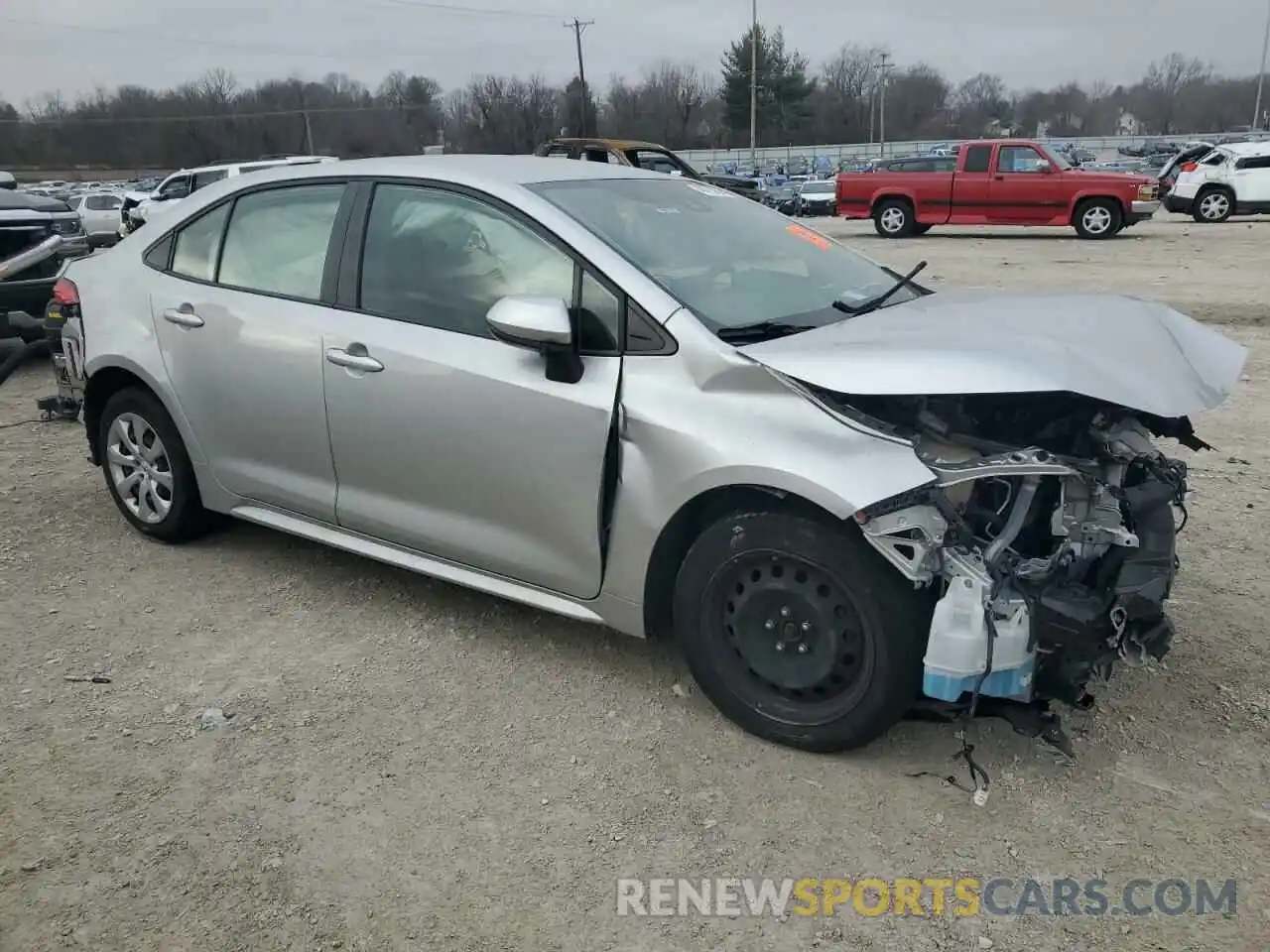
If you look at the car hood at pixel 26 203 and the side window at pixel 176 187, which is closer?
the car hood at pixel 26 203

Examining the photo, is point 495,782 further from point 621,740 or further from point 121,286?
point 121,286

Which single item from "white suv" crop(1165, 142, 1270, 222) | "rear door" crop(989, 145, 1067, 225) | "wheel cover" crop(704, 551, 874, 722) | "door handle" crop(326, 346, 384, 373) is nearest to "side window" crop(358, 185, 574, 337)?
"door handle" crop(326, 346, 384, 373)

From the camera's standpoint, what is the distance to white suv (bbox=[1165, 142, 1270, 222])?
21.1m

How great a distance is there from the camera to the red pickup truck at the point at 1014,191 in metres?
18.5

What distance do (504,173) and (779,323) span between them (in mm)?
1147

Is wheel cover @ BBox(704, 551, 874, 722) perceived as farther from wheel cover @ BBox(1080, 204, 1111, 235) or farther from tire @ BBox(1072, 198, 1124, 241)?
wheel cover @ BBox(1080, 204, 1111, 235)

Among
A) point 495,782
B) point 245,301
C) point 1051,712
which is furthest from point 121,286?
point 1051,712

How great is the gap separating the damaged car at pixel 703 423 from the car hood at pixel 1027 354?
12 mm

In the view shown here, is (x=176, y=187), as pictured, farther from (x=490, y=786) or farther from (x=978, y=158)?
(x=490, y=786)

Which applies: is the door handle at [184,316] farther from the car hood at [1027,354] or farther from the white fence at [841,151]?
the white fence at [841,151]

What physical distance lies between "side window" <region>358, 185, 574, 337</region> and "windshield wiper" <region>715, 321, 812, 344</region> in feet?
1.72

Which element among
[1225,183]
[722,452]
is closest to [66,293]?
[722,452]

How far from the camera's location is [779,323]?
3.24 meters

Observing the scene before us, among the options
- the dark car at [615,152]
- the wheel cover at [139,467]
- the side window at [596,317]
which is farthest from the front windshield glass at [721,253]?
the dark car at [615,152]
